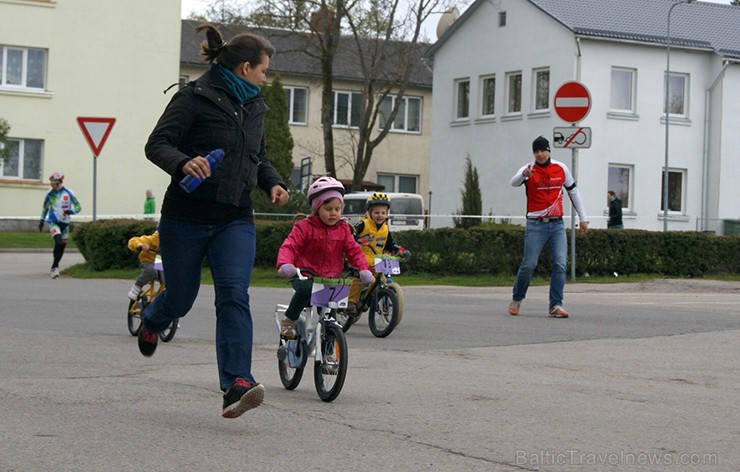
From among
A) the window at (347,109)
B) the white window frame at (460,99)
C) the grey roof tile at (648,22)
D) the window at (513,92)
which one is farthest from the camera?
the window at (347,109)

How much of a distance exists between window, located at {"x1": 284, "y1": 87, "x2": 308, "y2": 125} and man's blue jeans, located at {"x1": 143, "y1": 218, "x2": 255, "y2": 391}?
54.3m

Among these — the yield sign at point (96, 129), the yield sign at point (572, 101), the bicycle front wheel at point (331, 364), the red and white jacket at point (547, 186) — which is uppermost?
the yield sign at point (572, 101)

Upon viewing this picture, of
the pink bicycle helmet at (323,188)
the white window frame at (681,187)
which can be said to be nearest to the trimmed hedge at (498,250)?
the pink bicycle helmet at (323,188)

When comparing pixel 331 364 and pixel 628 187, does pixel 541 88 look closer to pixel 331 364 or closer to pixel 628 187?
pixel 628 187

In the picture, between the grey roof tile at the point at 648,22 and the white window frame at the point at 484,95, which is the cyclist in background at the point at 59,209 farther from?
the white window frame at the point at 484,95

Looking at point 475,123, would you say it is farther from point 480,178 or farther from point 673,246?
point 673,246

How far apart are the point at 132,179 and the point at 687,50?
1941 cm

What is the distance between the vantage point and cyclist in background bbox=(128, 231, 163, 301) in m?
12.1

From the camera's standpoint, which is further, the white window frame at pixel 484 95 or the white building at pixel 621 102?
the white window frame at pixel 484 95

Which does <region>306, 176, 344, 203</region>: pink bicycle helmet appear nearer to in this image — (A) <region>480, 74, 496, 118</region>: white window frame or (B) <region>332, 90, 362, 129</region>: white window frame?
(A) <region>480, 74, 496, 118</region>: white window frame

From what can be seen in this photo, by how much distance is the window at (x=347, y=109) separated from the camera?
204 ft

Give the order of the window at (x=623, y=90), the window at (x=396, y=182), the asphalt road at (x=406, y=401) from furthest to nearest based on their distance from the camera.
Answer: the window at (x=396, y=182)
the window at (x=623, y=90)
the asphalt road at (x=406, y=401)

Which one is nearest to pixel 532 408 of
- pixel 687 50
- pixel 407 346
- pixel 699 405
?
pixel 699 405

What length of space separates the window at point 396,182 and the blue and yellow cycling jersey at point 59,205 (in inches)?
1537
